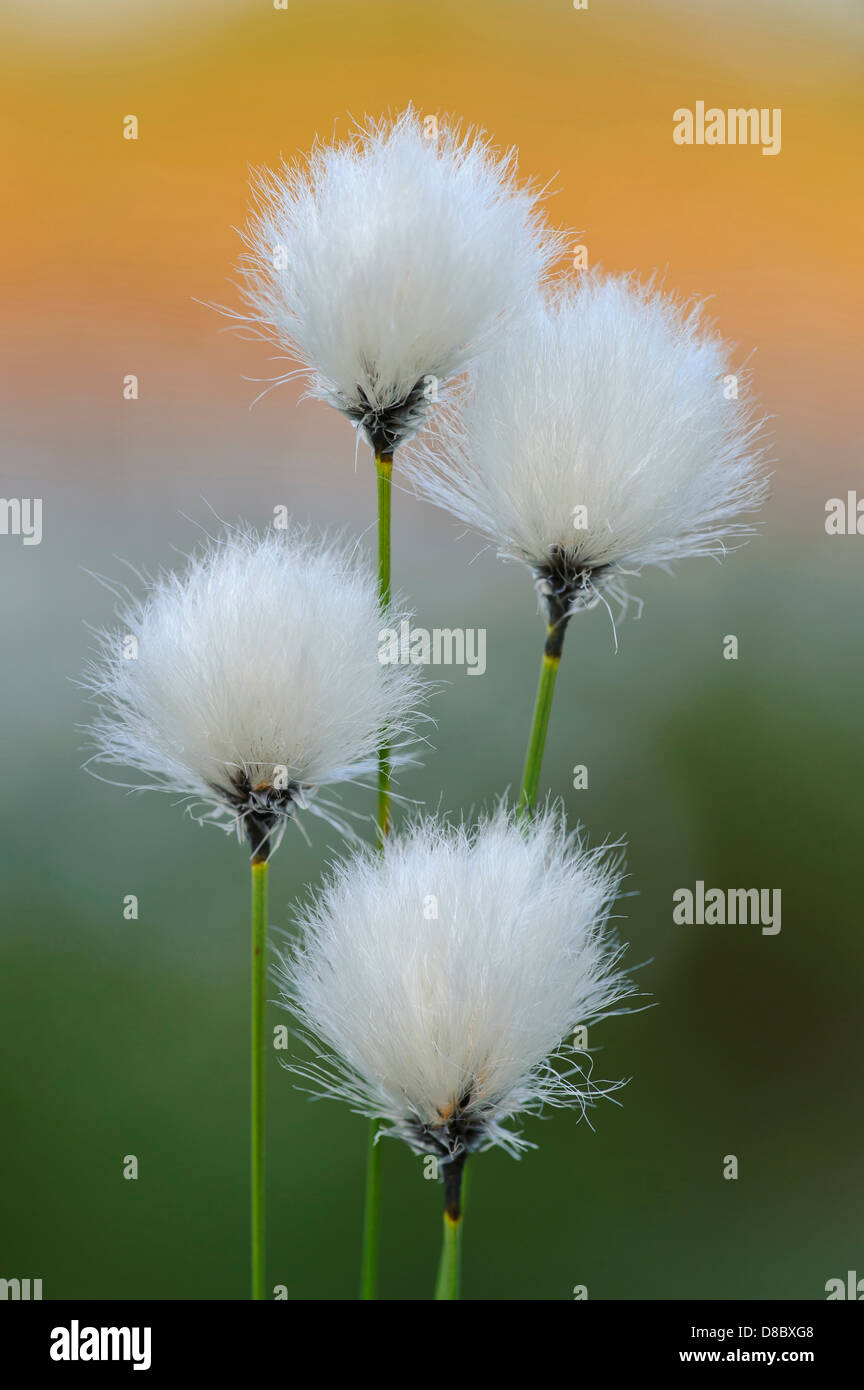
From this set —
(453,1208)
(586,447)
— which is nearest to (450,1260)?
(453,1208)

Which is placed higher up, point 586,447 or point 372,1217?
point 586,447

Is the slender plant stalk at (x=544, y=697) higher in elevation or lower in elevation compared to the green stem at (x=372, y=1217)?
higher

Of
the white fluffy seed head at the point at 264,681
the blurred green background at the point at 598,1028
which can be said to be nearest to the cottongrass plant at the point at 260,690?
the white fluffy seed head at the point at 264,681

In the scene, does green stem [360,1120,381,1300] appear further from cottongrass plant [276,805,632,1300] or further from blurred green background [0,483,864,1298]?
blurred green background [0,483,864,1298]

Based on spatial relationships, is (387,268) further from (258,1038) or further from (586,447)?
(258,1038)

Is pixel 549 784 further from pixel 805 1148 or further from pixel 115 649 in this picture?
pixel 115 649

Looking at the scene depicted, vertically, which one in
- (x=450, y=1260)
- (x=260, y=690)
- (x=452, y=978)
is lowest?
(x=450, y=1260)

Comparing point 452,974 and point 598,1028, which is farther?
point 598,1028

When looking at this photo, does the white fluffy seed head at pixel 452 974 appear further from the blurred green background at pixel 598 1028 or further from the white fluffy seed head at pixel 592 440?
the blurred green background at pixel 598 1028
